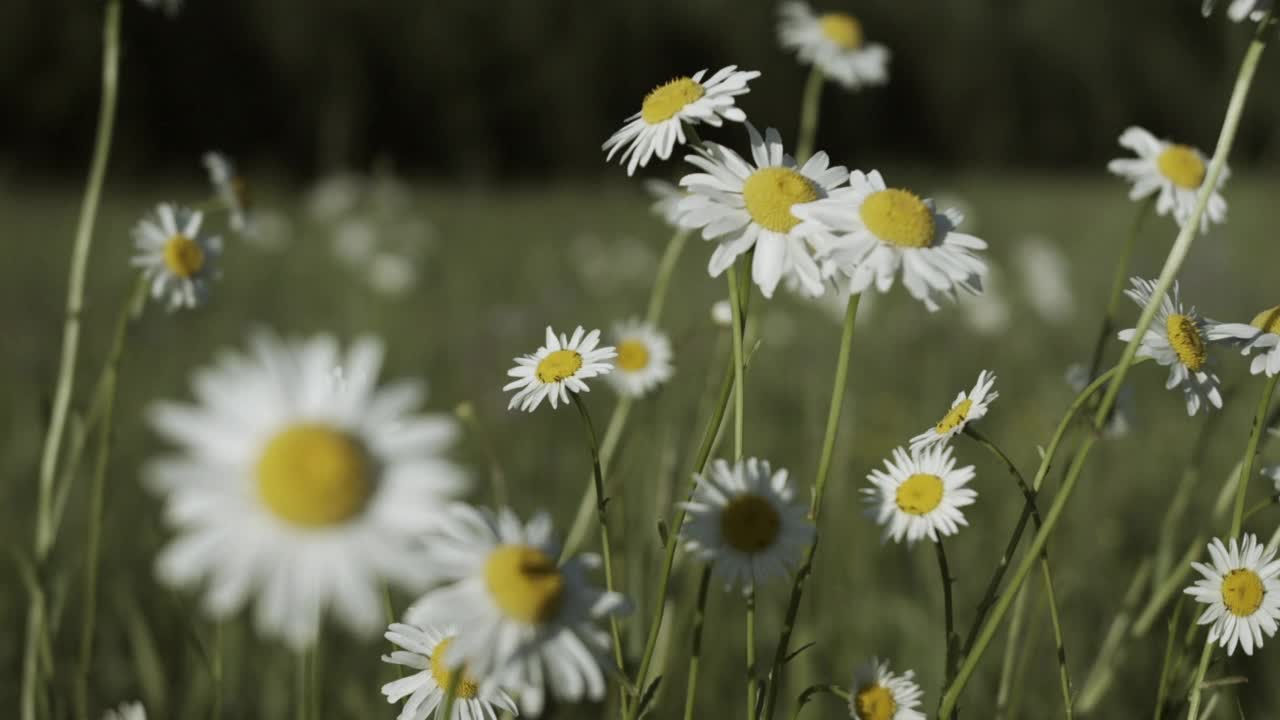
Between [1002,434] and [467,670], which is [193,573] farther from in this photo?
[1002,434]

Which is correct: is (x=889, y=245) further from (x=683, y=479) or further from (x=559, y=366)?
(x=683, y=479)

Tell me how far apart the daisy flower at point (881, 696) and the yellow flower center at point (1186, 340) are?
28 centimetres

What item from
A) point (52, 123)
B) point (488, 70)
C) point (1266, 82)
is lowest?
point (1266, 82)

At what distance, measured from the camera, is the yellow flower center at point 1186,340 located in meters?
0.66

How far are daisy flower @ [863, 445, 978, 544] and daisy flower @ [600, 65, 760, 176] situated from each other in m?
0.25

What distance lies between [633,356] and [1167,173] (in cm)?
53

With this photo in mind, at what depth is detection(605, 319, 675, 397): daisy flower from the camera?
1.02m

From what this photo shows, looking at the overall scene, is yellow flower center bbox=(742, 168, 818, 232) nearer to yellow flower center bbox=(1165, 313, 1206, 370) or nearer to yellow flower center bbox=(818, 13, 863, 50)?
yellow flower center bbox=(1165, 313, 1206, 370)

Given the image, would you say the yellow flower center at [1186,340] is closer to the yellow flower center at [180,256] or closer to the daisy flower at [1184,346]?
the daisy flower at [1184,346]

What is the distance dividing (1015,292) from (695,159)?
4081 millimetres

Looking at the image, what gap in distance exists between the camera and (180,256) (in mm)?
882

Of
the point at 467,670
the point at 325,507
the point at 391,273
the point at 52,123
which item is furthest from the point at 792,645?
the point at 52,123

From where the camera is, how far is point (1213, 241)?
452 centimetres

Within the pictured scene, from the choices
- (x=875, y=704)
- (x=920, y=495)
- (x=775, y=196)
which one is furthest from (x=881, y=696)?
(x=775, y=196)
